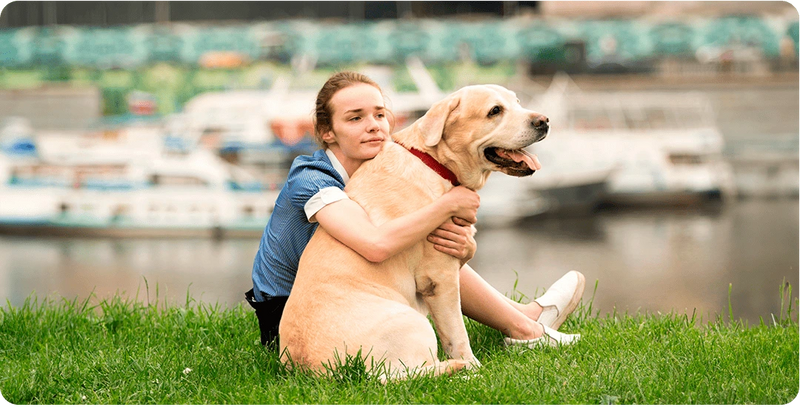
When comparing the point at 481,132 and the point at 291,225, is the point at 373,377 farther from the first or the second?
the point at 481,132

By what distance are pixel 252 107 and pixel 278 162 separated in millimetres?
3045

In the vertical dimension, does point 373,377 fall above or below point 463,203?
below

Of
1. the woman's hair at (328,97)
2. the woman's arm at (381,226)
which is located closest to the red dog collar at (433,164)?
the woman's arm at (381,226)

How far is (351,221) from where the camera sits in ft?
9.03

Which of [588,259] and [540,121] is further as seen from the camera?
[588,259]

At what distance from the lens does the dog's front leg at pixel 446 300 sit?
2.89 metres

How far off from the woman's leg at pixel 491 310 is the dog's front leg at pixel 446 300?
357mm

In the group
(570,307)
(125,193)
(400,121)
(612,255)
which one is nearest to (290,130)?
(400,121)

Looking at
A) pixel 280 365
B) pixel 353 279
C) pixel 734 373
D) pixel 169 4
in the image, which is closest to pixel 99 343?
pixel 280 365

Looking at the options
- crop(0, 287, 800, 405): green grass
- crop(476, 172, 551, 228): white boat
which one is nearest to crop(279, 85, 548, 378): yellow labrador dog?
crop(0, 287, 800, 405): green grass

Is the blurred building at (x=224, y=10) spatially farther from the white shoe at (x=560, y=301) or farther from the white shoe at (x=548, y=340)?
the white shoe at (x=548, y=340)

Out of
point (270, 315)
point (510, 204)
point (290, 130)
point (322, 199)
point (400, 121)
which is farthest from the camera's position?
point (290, 130)

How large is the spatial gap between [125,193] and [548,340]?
26.4 meters

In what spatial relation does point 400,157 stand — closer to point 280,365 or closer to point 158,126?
point 280,365
